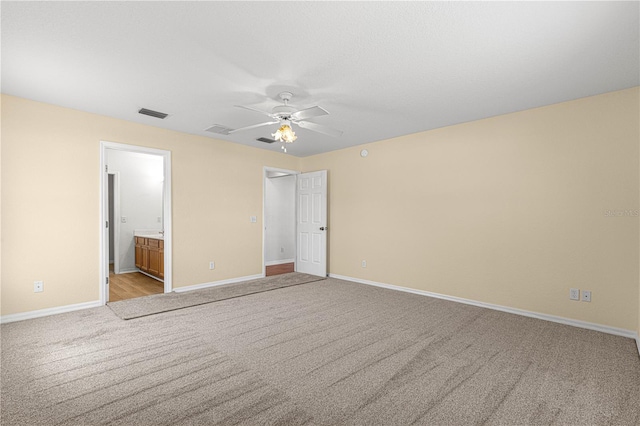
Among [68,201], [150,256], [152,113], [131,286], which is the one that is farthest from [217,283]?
[152,113]

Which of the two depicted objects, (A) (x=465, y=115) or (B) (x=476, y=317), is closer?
(B) (x=476, y=317)

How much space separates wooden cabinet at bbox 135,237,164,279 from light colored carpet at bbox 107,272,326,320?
3.57 ft

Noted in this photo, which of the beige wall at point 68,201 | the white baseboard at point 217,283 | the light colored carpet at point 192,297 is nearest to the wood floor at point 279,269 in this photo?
the white baseboard at point 217,283

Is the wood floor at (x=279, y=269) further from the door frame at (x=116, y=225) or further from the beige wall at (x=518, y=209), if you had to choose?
the door frame at (x=116, y=225)

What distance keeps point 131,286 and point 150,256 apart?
30.9 inches

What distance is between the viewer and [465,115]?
4.08 m

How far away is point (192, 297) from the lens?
4586 millimetres

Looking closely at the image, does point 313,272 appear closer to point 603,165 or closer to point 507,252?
point 507,252

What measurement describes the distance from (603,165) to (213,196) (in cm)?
536

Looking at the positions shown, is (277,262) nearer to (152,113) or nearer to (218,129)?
(218,129)

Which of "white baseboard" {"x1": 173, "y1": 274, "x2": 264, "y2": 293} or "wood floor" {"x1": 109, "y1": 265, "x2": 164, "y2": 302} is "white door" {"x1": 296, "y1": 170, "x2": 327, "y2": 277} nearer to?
"white baseboard" {"x1": 173, "y1": 274, "x2": 264, "y2": 293}

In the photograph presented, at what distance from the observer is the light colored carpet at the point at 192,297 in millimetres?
3947

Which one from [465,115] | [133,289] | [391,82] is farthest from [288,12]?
[133,289]

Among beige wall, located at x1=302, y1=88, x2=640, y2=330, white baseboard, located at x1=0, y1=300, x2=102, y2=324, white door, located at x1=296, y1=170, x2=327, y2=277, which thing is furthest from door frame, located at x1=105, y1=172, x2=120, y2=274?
beige wall, located at x1=302, y1=88, x2=640, y2=330
